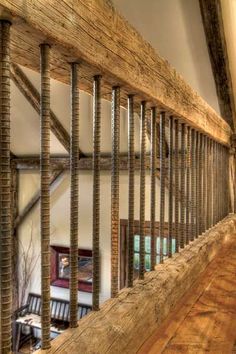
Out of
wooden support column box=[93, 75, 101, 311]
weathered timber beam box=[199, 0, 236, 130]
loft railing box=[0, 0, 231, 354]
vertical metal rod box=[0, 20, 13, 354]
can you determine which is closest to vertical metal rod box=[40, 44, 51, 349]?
loft railing box=[0, 0, 231, 354]

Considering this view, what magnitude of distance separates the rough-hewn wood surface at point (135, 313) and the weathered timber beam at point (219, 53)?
203cm

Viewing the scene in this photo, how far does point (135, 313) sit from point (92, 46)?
83 cm

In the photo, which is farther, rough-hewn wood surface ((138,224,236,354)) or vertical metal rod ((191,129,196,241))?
vertical metal rod ((191,129,196,241))

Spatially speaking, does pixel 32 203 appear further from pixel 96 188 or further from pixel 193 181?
pixel 96 188

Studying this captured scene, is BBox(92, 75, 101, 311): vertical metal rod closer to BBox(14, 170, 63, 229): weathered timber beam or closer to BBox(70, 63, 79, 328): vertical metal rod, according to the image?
BBox(70, 63, 79, 328): vertical metal rod

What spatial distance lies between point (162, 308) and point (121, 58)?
948 millimetres

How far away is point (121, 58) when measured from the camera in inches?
43.9

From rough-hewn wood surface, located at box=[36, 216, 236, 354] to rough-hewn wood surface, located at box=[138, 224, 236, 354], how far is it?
0.04 meters

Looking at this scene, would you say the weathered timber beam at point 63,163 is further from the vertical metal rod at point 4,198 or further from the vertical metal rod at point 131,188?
A: the vertical metal rod at point 4,198

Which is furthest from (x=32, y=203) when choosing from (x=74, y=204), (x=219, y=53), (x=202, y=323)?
(x=74, y=204)

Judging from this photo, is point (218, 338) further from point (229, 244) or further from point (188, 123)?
point (229, 244)

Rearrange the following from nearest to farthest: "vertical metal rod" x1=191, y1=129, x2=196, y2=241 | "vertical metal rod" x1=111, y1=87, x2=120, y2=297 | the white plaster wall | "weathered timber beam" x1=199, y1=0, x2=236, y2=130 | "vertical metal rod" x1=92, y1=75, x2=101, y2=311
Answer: "vertical metal rod" x1=92, y1=75, x2=101, y2=311 → "vertical metal rod" x1=111, y1=87, x2=120, y2=297 → "vertical metal rod" x1=191, y1=129, x2=196, y2=241 → "weathered timber beam" x1=199, y1=0, x2=236, y2=130 → the white plaster wall

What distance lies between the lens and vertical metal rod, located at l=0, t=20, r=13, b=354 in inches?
27.4

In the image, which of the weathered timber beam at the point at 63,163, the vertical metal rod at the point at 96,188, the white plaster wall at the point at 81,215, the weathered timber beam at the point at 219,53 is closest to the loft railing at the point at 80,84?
the vertical metal rod at the point at 96,188
